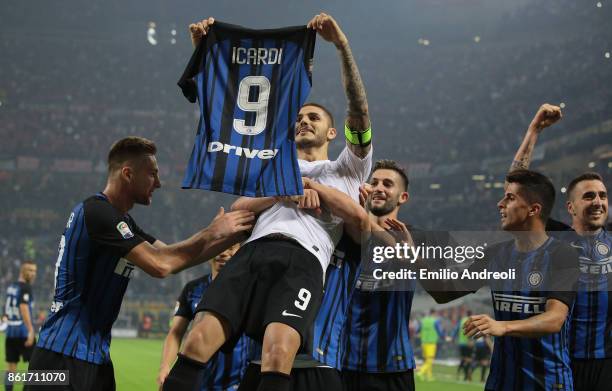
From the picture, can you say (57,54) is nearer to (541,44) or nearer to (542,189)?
(541,44)

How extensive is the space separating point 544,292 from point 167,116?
41159 millimetres

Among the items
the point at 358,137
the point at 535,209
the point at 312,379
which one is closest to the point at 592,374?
the point at 535,209

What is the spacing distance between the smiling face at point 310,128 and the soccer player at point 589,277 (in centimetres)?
200

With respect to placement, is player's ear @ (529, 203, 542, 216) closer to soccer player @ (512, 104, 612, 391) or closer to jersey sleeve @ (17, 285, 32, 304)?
soccer player @ (512, 104, 612, 391)

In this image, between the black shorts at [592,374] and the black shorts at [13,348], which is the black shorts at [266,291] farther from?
the black shorts at [13,348]

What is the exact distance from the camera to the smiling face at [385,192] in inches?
217

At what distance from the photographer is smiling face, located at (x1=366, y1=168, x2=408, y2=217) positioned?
552 centimetres

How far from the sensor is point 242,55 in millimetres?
4605

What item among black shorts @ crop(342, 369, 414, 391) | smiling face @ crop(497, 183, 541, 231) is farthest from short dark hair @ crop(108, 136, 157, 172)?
smiling face @ crop(497, 183, 541, 231)

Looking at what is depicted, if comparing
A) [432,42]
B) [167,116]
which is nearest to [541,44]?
[432,42]

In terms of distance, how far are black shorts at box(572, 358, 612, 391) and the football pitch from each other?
29.7 feet

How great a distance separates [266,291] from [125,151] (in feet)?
5.27

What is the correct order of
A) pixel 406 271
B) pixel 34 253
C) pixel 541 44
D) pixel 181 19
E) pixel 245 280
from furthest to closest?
pixel 181 19, pixel 541 44, pixel 34 253, pixel 406 271, pixel 245 280

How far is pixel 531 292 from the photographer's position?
4.83m
